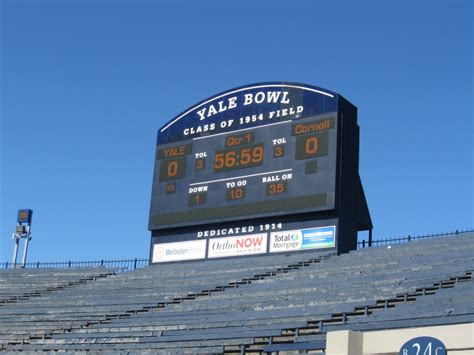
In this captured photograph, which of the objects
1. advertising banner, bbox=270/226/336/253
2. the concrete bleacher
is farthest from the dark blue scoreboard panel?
the concrete bleacher

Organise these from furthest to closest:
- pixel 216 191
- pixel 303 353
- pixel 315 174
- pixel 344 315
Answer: pixel 216 191 < pixel 315 174 < pixel 344 315 < pixel 303 353

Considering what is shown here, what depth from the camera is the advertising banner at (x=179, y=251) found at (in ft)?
91.1

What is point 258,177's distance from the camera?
86.8 ft

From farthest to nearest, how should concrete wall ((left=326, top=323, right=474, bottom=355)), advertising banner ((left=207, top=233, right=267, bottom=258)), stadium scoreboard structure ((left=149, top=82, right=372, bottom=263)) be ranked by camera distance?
advertising banner ((left=207, top=233, right=267, bottom=258))
stadium scoreboard structure ((left=149, top=82, right=372, bottom=263))
concrete wall ((left=326, top=323, right=474, bottom=355))

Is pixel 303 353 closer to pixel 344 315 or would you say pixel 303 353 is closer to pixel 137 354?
pixel 344 315

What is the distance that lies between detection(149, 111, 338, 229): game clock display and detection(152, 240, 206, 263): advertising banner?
2.40 ft

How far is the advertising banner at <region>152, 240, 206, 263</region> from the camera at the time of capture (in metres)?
27.8

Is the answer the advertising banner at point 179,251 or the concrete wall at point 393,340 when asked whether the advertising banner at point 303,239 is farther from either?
the concrete wall at point 393,340

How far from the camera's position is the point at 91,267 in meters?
32.4

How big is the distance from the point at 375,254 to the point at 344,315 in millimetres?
7335

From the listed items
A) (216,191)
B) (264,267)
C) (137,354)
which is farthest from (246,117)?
(137,354)

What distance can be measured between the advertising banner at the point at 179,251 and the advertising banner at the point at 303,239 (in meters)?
2.98

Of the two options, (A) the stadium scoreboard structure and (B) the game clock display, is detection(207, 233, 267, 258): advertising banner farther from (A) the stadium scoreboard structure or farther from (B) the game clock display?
(B) the game clock display

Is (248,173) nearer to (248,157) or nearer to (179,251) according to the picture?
(248,157)
